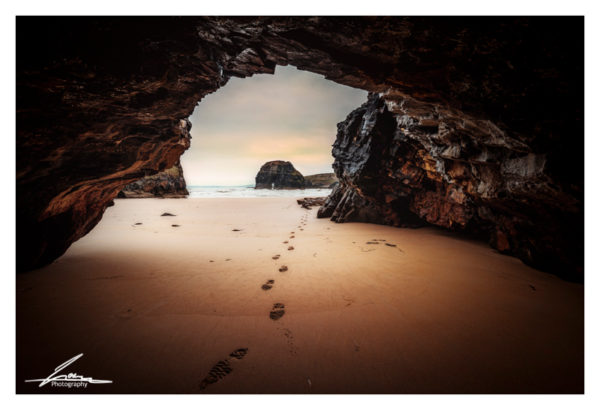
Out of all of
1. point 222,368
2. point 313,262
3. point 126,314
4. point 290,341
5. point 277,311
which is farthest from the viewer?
point 313,262

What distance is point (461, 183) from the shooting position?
17.5 feet

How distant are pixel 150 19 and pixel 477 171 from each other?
6.45 metres

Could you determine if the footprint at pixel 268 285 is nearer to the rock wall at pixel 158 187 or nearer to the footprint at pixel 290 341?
the footprint at pixel 290 341

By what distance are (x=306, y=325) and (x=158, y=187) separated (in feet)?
88.8

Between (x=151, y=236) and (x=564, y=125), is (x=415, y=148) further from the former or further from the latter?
(x=151, y=236)

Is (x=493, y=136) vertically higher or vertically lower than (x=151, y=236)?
higher

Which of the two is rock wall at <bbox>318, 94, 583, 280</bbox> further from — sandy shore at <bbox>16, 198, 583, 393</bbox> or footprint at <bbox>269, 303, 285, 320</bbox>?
footprint at <bbox>269, 303, 285, 320</bbox>

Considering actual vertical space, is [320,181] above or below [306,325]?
above

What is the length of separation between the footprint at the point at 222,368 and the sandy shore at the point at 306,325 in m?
0.02

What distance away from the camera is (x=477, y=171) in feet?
15.6

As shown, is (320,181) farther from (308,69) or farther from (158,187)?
(308,69)

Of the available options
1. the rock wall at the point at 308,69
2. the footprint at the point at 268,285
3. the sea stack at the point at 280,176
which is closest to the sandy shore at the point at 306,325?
the footprint at the point at 268,285


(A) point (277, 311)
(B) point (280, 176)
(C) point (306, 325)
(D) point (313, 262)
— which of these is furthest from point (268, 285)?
(B) point (280, 176)

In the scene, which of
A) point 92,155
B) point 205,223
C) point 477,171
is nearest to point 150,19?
point 92,155
